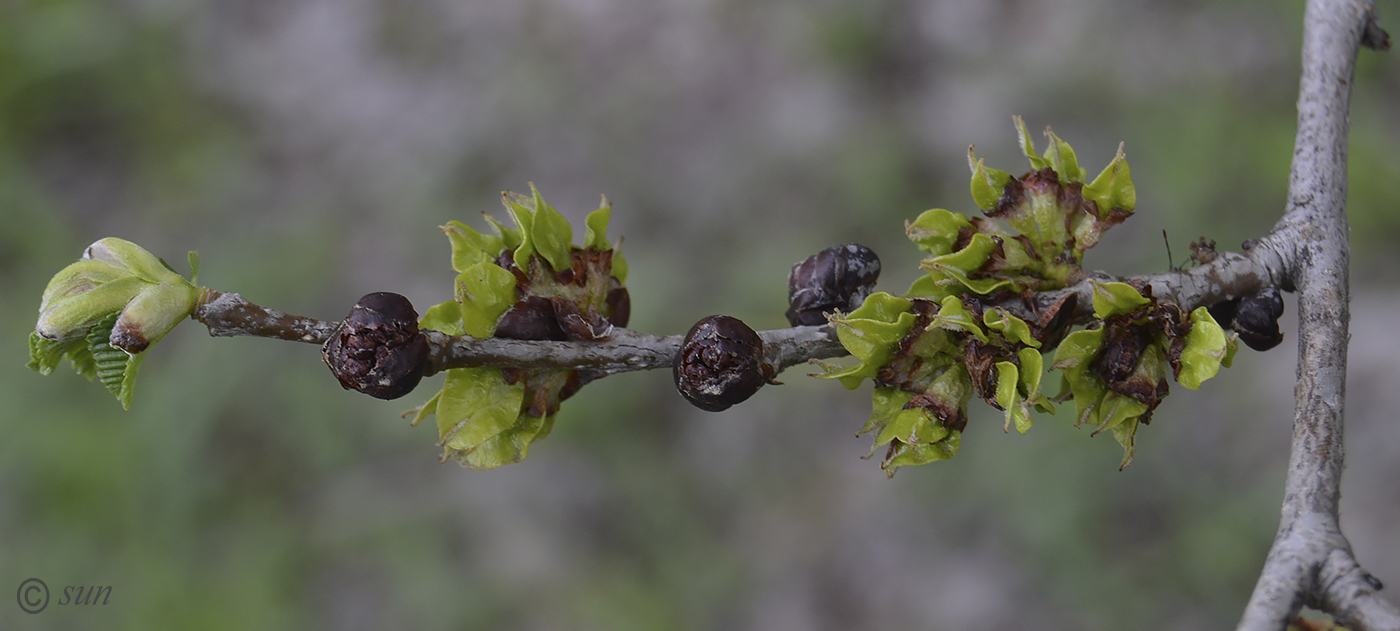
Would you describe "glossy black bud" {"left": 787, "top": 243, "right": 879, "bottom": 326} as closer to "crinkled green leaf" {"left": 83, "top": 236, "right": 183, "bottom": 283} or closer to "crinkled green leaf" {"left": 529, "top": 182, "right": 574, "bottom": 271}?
"crinkled green leaf" {"left": 529, "top": 182, "right": 574, "bottom": 271}

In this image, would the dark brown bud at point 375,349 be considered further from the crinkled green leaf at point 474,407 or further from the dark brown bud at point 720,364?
the dark brown bud at point 720,364

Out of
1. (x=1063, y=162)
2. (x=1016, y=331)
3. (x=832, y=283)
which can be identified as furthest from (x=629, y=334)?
(x=1063, y=162)

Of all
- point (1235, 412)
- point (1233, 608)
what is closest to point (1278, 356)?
point (1235, 412)

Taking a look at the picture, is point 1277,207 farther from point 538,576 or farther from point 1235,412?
point 538,576

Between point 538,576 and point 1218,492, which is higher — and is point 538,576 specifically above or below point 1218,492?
below

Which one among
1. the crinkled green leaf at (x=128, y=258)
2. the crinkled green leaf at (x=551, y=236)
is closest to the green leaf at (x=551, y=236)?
the crinkled green leaf at (x=551, y=236)

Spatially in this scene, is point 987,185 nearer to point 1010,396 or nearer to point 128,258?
point 1010,396
